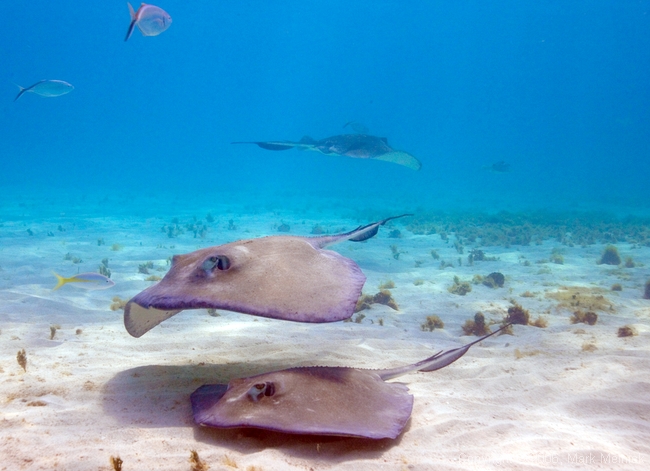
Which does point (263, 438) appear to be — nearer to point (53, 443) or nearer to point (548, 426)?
point (53, 443)

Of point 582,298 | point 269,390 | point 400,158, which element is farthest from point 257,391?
point 400,158

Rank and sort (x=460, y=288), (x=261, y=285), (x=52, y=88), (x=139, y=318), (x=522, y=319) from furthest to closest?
(x=52, y=88) < (x=460, y=288) < (x=522, y=319) < (x=139, y=318) < (x=261, y=285)

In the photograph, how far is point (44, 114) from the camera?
343 feet

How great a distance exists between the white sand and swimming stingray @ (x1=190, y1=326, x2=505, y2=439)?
20 centimetres

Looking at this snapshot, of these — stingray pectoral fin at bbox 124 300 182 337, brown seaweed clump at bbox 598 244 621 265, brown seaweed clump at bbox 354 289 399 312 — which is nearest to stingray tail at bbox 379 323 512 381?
stingray pectoral fin at bbox 124 300 182 337

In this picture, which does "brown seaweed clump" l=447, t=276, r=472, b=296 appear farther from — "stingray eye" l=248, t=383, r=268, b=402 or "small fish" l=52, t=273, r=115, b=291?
"small fish" l=52, t=273, r=115, b=291

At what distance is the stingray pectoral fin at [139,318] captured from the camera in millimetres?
2926

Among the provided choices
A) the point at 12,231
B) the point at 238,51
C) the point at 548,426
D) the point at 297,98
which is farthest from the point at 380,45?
the point at 548,426

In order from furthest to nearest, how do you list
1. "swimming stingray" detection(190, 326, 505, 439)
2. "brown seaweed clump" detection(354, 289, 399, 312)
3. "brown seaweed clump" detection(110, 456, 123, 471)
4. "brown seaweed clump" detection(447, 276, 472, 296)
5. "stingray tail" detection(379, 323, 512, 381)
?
"brown seaweed clump" detection(447, 276, 472, 296) → "brown seaweed clump" detection(354, 289, 399, 312) → "stingray tail" detection(379, 323, 512, 381) → "swimming stingray" detection(190, 326, 505, 439) → "brown seaweed clump" detection(110, 456, 123, 471)

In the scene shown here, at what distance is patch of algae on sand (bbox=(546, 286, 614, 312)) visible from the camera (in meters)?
6.33

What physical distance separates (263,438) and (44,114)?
135634 mm

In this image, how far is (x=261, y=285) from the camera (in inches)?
94.2

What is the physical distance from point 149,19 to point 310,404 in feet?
28.0

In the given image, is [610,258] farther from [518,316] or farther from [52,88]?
[52,88]
